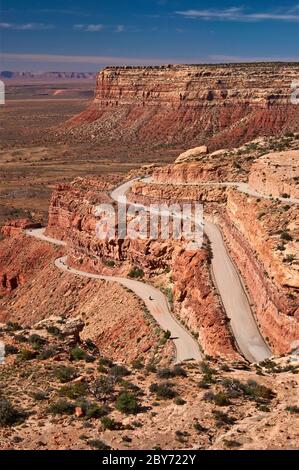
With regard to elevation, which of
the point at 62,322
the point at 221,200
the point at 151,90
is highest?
the point at 151,90

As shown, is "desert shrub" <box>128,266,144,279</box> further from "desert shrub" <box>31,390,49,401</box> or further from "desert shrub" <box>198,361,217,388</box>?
"desert shrub" <box>31,390,49,401</box>

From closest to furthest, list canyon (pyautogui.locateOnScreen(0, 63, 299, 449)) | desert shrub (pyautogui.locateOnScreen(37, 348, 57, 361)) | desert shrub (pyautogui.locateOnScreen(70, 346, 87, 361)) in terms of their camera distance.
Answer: canyon (pyautogui.locateOnScreen(0, 63, 299, 449)), desert shrub (pyautogui.locateOnScreen(37, 348, 57, 361)), desert shrub (pyautogui.locateOnScreen(70, 346, 87, 361))

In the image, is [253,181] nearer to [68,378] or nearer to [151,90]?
[68,378]

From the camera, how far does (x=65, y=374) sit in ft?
70.7

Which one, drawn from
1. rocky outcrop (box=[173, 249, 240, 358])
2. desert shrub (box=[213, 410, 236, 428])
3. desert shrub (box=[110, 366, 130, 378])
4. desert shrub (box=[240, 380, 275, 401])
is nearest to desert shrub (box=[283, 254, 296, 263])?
rocky outcrop (box=[173, 249, 240, 358])

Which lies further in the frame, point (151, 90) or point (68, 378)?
point (151, 90)

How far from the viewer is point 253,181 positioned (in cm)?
4531

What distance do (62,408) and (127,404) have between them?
6.70 feet

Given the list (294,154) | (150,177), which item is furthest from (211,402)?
(150,177)

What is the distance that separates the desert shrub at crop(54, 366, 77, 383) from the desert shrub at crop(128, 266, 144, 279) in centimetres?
2114

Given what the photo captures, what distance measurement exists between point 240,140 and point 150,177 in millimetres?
74009

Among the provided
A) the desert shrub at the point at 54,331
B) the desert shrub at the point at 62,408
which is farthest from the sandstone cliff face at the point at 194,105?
the desert shrub at the point at 62,408

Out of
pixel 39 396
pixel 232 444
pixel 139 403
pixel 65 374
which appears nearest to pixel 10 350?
pixel 65 374

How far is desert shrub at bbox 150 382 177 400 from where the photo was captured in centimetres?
2023
